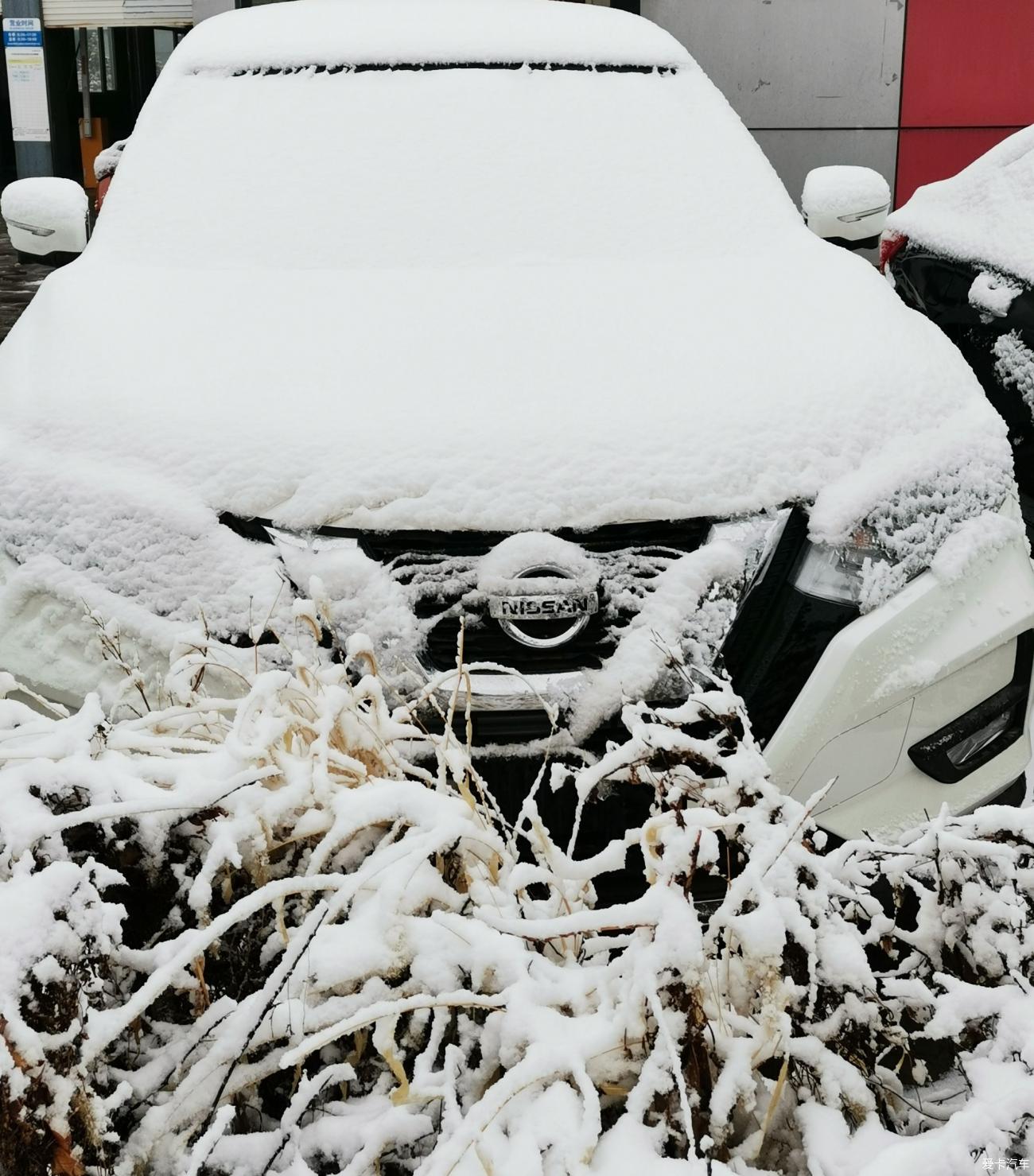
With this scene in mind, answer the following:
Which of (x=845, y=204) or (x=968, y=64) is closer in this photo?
(x=845, y=204)

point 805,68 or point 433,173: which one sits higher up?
point 433,173

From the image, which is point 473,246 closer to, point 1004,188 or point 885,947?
point 885,947

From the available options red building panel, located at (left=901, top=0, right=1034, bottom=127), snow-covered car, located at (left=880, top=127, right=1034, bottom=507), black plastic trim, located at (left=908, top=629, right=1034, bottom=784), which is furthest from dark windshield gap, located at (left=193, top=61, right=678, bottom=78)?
red building panel, located at (left=901, top=0, right=1034, bottom=127)

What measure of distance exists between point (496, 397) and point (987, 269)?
254 cm

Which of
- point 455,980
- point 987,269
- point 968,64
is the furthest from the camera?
point 968,64

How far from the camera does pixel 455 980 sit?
113 cm

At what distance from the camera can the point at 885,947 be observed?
1.30 metres

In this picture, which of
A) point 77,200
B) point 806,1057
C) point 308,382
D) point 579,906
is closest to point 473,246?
point 308,382

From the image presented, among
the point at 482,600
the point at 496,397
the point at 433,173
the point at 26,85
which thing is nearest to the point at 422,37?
the point at 433,173

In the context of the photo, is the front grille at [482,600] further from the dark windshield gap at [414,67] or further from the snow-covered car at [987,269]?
the snow-covered car at [987,269]

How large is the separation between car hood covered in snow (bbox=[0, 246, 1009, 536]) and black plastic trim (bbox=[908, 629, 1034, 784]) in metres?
0.37

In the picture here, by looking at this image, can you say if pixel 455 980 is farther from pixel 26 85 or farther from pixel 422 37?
pixel 26 85

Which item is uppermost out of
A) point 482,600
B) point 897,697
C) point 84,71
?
point 482,600

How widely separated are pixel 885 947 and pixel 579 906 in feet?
0.90
